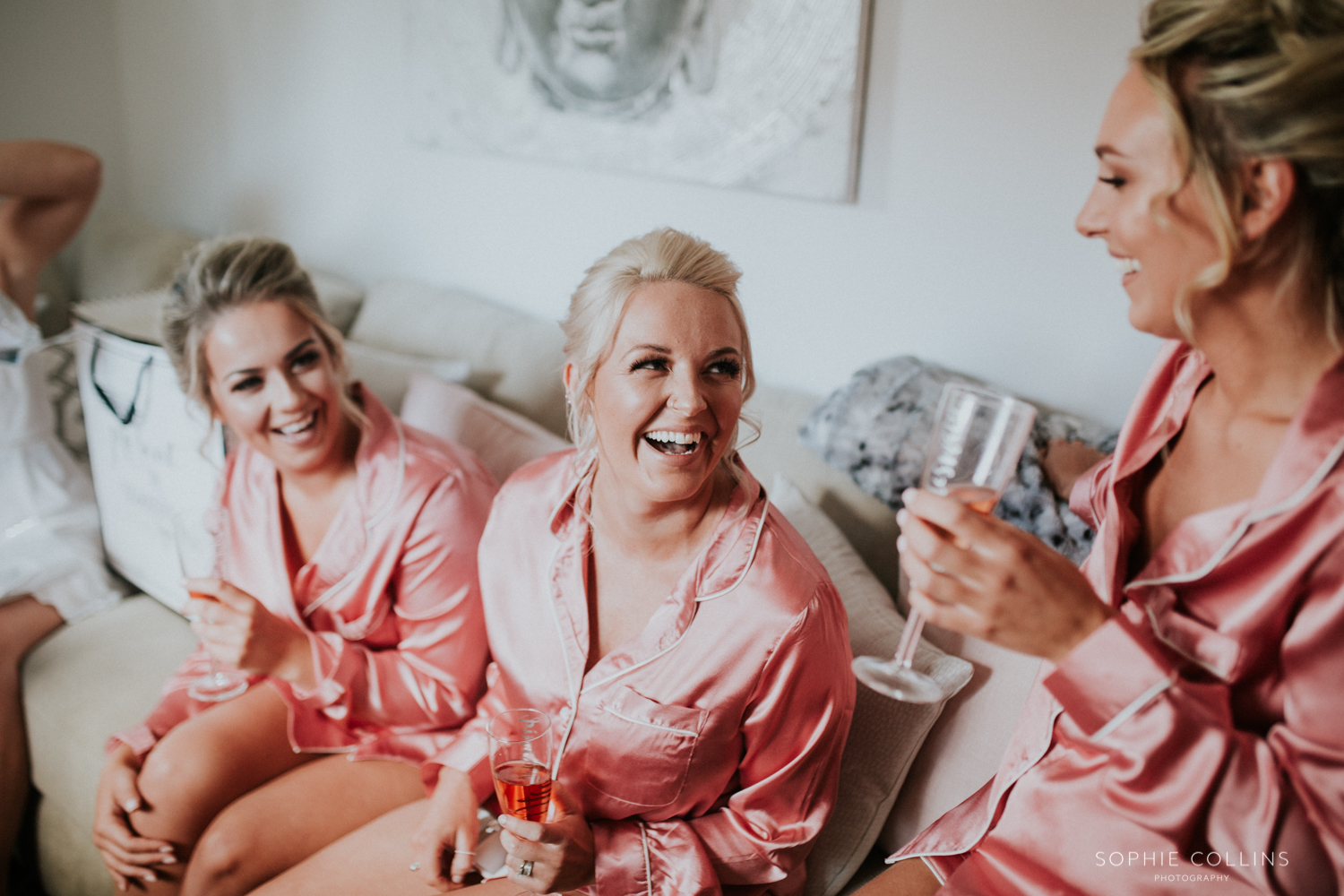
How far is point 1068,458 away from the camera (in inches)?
66.2

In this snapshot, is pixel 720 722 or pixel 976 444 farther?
pixel 720 722

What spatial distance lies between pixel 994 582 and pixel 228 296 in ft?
5.06

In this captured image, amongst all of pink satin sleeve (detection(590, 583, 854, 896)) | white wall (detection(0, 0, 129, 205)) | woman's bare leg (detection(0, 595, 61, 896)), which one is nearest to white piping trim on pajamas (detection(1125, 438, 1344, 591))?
pink satin sleeve (detection(590, 583, 854, 896))

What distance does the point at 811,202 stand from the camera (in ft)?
7.57

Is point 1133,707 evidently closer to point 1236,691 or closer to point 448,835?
point 1236,691

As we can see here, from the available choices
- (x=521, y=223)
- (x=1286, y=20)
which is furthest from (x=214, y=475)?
(x=1286, y=20)

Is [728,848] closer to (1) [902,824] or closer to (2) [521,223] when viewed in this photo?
(1) [902,824]

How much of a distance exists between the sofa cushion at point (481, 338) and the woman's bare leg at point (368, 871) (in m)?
1.12

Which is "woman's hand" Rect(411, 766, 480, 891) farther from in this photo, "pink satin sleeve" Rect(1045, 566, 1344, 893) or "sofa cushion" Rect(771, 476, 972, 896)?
"pink satin sleeve" Rect(1045, 566, 1344, 893)

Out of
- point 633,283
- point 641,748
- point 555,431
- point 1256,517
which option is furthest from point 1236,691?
point 555,431

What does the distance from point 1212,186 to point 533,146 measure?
233 centimetres

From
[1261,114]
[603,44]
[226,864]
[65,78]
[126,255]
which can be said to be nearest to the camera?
[1261,114]

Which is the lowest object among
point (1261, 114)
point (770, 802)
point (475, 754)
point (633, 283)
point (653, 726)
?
point (475, 754)

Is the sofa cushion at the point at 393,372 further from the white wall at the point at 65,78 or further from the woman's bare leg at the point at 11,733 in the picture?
the white wall at the point at 65,78
